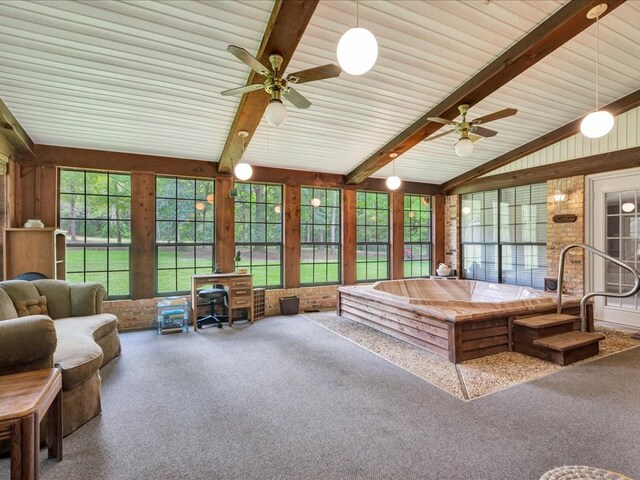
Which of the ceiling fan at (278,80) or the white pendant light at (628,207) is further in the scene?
the white pendant light at (628,207)

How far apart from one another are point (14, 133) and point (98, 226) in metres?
1.60

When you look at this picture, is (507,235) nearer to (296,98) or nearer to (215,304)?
(296,98)

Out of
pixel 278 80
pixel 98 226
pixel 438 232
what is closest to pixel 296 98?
pixel 278 80

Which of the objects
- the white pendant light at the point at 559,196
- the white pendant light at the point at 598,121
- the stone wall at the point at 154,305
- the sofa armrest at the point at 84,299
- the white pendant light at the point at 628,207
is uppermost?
the white pendant light at the point at 598,121

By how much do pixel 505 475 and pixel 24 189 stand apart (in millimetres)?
6128

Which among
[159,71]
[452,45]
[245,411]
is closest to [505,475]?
[245,411]

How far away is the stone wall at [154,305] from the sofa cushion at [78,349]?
1538 mm

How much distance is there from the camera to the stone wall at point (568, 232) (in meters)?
5.44

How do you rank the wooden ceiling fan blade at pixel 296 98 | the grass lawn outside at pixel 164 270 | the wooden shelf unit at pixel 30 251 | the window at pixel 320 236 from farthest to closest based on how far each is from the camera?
1. the window at pixel 320 236
2. the grass lawn outside at pixel 164 270
3. the wooden shelf unit at pixel 30 251
4. the wooden ceiling fan blade at pixel 296 98

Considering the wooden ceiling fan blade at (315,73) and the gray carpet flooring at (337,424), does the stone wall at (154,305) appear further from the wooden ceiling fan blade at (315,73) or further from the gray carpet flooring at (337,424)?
the wooden ceiling fan blade at (315,73)

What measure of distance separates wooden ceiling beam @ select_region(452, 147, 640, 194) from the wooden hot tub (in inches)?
87.4

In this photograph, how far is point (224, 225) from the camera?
19.2 ft

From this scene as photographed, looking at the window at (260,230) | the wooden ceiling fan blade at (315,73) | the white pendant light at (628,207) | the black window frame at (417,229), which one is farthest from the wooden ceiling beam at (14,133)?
the white pendant light at (628,207)

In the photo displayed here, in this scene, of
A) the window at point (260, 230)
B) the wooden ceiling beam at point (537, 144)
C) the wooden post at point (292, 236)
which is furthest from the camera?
the wooden post at point (292, 236)
